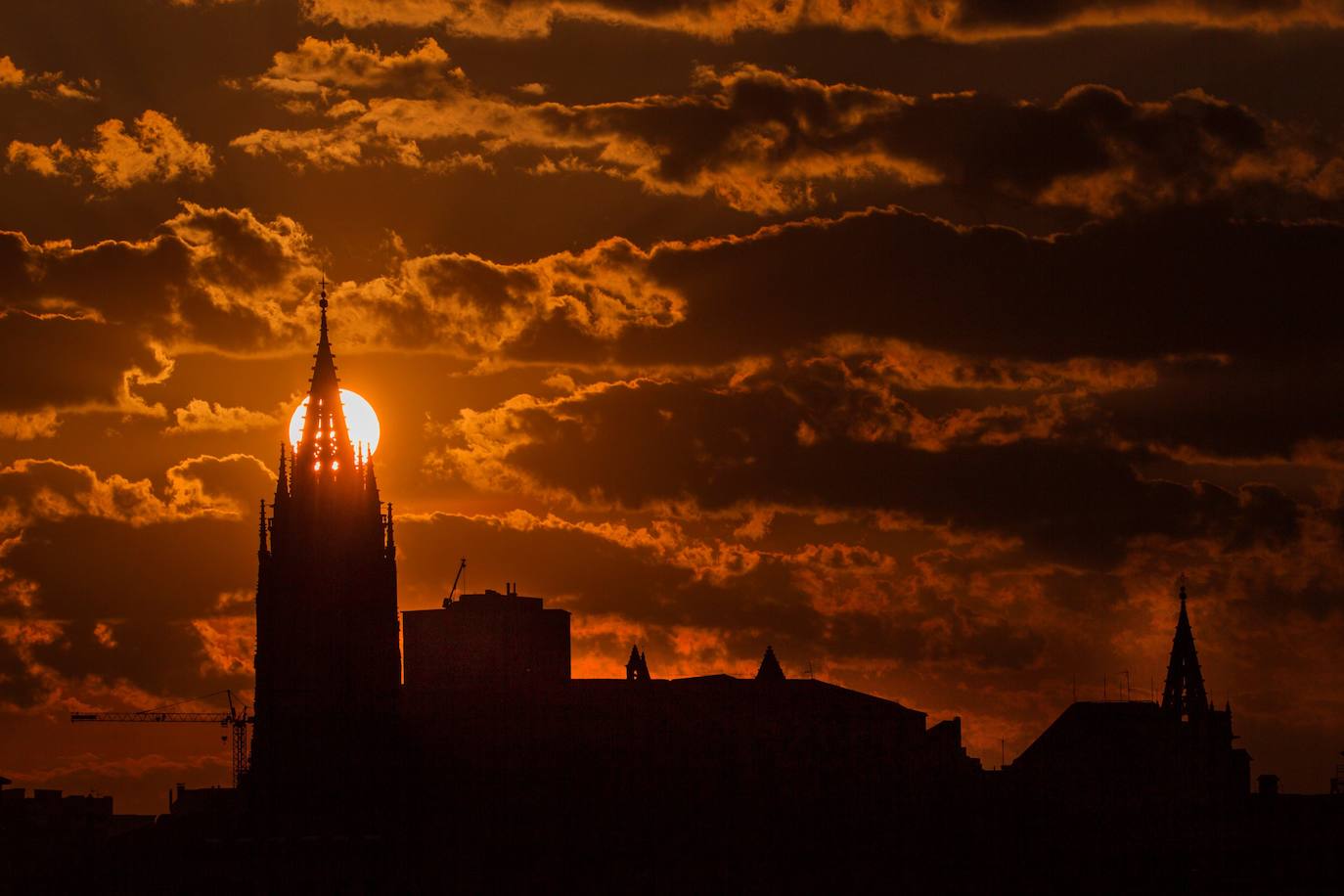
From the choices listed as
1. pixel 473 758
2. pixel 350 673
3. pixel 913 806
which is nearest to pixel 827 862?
pixel 913 806

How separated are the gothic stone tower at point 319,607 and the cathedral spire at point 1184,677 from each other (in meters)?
65.0

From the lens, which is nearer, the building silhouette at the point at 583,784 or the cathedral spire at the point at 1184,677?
the building silhouette at the point at 583,784

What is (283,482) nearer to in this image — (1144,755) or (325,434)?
(325,434)

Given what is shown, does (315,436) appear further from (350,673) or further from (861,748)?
(861,748)

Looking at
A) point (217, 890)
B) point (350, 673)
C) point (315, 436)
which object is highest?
point (315, 436)

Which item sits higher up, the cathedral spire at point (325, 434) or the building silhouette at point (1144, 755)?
the cathedral spire at point (325, 434)

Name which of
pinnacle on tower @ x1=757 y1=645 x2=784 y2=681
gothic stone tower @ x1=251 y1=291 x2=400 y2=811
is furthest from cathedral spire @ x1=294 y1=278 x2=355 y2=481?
pinnacle on tower @ x1=757 y1=645 x2=784 y2=681

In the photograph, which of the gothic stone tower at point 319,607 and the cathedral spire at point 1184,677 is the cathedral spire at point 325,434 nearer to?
the gothic stone tower at point 319,607

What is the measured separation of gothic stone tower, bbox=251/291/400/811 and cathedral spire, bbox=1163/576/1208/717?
6498cm

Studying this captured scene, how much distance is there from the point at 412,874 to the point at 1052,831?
41160 mm

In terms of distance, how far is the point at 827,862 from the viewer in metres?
150

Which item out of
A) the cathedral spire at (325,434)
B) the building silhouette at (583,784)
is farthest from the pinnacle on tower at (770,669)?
the cathedral spire at (325,434)

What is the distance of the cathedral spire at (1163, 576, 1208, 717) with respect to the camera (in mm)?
179875

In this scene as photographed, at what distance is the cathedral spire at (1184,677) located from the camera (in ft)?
590
